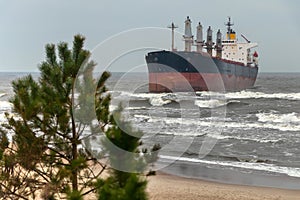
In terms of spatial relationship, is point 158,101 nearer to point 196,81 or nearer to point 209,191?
point 196,81

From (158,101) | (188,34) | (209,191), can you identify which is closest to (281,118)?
(158,101)

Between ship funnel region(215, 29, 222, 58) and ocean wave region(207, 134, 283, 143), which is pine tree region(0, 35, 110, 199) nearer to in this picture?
ocean wave region(207, 134, 283, 143)

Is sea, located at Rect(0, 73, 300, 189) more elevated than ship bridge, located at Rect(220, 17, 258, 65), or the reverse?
ship bridge, located at Rect(220, 17, 258, 65)

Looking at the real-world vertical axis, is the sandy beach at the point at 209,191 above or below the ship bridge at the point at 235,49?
below

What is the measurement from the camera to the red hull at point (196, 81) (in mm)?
28967

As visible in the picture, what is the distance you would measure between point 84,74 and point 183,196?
504cm

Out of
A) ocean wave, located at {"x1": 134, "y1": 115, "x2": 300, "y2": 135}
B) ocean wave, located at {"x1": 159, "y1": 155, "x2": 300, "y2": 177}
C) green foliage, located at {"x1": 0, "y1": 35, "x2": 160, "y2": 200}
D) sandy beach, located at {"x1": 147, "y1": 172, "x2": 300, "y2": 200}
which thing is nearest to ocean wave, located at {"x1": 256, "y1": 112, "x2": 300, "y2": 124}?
ocean wave, located at {"x1": 134, "y1": 115, "x2": 300, "y2": 135}

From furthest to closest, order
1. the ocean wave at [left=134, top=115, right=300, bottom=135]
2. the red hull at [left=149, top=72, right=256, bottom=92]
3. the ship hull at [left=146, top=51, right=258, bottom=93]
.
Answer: the ship hull at [left=146, top=51, right=258, bottom=93] < the red hull at [left=149, top=72, right=256, bottom=92] < the ocean wave at [left=134, top=115, right=300, bottom=135]

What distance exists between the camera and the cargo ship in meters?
30.9

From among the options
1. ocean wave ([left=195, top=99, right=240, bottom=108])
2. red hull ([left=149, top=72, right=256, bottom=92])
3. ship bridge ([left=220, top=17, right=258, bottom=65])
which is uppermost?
ship bridge ([left=220, top=17, right=258, bottom=65])

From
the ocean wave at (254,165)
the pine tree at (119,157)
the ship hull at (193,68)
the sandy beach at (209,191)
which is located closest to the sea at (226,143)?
the ocean wave at (254,165)

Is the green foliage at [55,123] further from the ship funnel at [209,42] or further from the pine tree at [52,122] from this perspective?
the ship funnel at [209,42]

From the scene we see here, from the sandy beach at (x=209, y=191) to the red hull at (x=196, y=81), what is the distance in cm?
1740

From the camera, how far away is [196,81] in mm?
34406
